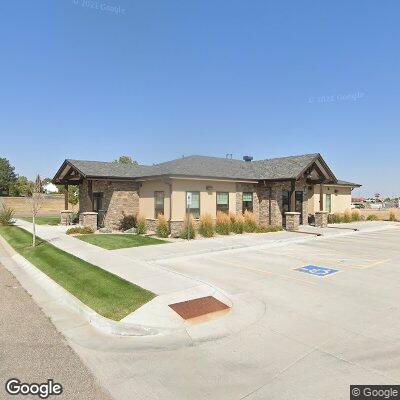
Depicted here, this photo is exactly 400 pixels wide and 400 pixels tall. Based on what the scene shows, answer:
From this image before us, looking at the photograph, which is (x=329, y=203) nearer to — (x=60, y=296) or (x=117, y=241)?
(x=117, y=241)

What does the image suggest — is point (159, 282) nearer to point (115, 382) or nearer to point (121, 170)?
point (115, 382)

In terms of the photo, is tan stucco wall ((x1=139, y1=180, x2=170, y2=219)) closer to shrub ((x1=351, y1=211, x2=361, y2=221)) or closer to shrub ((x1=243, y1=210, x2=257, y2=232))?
shrub ((x1=243, y1=210, x2=257, y2=232))

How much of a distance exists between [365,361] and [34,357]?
5.31m

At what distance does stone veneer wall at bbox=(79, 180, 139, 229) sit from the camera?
2330cm

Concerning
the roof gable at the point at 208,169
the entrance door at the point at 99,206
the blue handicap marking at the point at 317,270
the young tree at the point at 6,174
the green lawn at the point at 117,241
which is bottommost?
the blue handicap marking at the point at 317,270

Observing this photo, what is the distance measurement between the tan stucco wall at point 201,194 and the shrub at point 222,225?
4.21 ft

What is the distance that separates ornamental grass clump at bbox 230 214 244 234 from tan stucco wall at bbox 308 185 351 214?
916 centimetres

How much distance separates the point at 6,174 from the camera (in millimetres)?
94375

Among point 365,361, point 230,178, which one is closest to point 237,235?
point 230,178

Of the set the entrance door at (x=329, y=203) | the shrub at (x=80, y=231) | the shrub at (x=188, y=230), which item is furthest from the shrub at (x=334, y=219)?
the shrub at (x=80, y=231)

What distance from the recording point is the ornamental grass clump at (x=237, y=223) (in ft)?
68.8

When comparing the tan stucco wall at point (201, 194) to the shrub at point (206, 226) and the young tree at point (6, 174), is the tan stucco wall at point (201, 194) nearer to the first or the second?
the shrub at point (206, 226)

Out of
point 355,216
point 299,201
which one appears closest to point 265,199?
point 299,201

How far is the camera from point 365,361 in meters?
5.25
